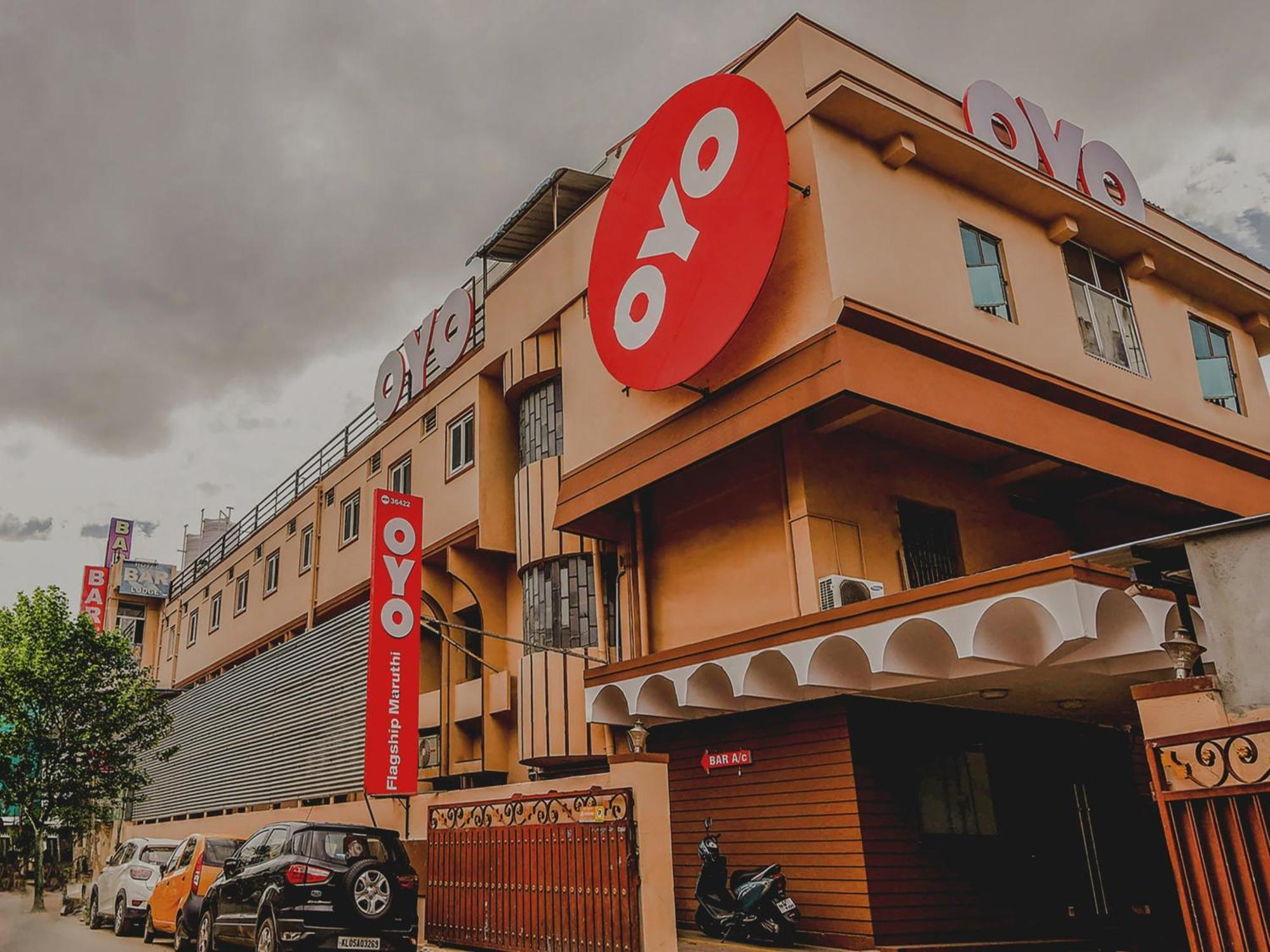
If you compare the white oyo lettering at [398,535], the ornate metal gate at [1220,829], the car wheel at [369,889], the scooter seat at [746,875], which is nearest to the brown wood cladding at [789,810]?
the scooter seat at [746,875]

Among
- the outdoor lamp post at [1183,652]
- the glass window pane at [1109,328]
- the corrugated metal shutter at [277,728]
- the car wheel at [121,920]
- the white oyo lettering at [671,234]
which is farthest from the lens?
the corrugated metal shutter at [277,728]

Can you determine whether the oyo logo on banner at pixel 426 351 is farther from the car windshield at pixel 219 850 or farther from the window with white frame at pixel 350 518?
the car windshield at pixel 219 850

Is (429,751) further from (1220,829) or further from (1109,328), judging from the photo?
(1220,829)

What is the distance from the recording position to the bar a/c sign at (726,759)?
12.8 metres

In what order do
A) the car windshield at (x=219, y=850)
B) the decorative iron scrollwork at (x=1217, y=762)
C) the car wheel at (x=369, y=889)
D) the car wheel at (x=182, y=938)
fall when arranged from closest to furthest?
the decorative iron scrollwork at (x=1217, y=762) → the car wheel at (x=369, y=889) → the car wheel at (x=182, y=938) → the car windshield at (x=219, y=850)

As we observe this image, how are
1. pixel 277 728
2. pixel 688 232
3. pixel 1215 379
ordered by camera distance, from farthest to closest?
pixel 277 728
pixel 1215 379
pixel 688 232

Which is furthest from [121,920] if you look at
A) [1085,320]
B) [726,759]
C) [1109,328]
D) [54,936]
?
[1109,328]

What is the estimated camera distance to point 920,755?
40.0 ft

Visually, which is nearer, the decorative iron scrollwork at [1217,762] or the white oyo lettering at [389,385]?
the decorative iron scrollwork at [1217,762]

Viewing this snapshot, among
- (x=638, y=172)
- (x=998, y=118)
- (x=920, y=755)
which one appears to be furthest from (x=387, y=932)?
(x=998, y=118)

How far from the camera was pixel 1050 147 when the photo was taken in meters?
15.9

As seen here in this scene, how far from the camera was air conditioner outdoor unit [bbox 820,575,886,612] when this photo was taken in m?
11.9

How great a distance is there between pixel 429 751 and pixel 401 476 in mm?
6098

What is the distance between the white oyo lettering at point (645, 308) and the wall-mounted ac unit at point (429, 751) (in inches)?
392
